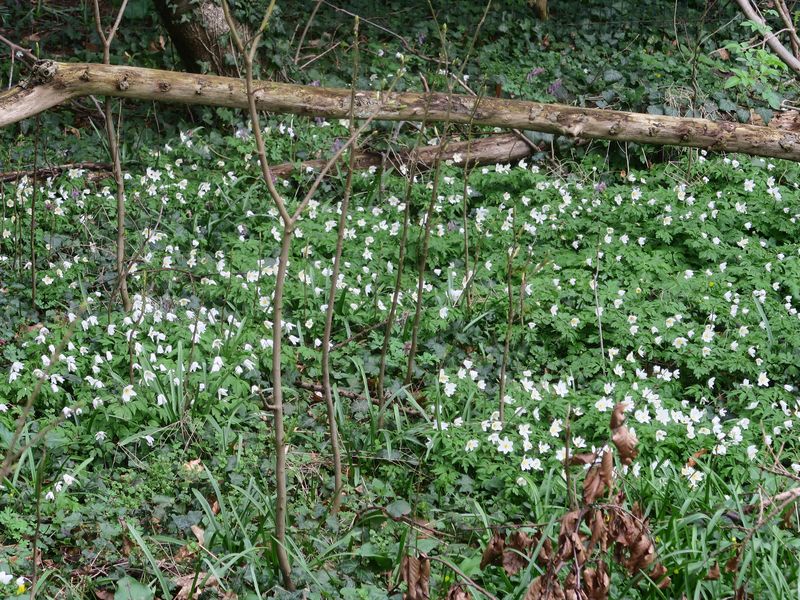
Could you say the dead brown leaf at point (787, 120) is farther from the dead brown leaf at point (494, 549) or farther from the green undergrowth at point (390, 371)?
the dead brown leaf at point (494, 549)

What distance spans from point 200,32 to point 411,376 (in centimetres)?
397

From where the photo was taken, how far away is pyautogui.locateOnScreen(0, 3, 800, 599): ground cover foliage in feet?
10.8

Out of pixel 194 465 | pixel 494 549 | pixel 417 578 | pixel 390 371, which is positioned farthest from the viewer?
pixel 390 371

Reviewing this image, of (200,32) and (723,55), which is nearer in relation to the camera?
(200,32)

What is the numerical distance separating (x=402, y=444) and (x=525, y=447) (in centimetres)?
62

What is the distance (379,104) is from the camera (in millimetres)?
4832

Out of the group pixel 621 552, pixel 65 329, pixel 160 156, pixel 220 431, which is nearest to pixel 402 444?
pixel 220 431

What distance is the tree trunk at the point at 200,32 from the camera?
22.2ft

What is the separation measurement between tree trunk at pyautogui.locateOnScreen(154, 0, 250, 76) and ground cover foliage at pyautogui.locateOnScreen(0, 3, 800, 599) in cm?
53

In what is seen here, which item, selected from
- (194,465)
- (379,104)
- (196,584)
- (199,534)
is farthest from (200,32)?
(196,584)

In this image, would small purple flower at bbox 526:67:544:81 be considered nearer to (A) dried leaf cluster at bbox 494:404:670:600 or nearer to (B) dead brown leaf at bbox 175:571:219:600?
(A) dried leaf cluster at bbox 494:404:670:600

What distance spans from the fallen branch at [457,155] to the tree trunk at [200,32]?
50.3 inches

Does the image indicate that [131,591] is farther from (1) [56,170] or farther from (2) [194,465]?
(1) [56,170]

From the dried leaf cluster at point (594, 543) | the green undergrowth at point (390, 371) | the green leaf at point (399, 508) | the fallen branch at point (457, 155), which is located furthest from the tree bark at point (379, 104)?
the dried leaf cluster at point (594, 543)
